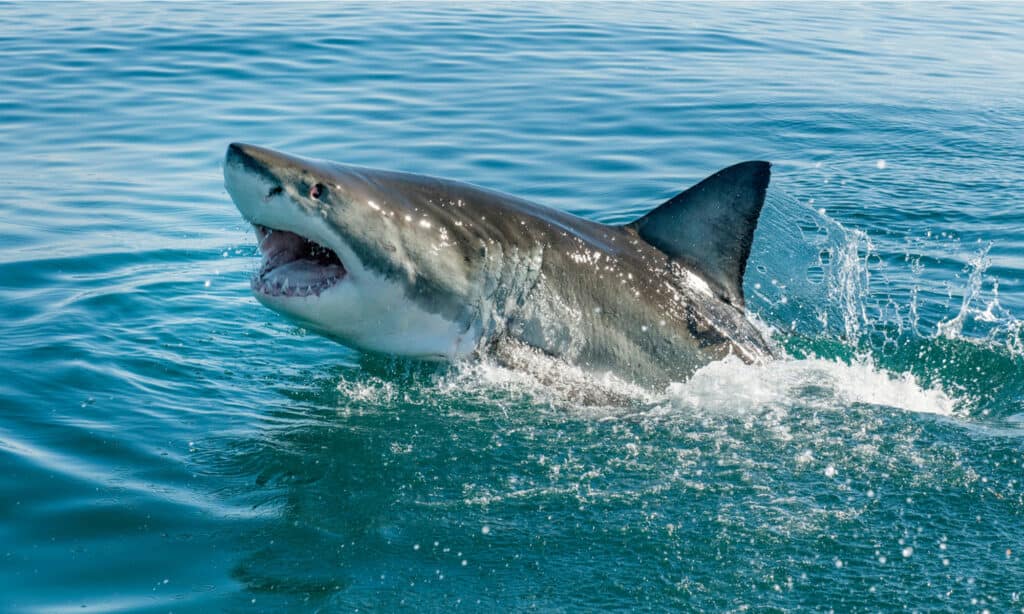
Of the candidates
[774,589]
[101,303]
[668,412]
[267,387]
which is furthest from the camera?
[101,303]

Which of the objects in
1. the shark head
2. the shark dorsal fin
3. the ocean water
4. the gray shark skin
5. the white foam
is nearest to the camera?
the ocean water

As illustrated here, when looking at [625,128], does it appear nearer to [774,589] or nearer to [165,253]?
[165,253]

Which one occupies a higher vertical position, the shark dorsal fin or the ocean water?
the shark dorsal fin

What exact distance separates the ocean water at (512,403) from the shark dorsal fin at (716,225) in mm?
565

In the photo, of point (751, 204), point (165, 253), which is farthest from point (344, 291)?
point (165, 253)

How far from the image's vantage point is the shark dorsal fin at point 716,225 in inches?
230

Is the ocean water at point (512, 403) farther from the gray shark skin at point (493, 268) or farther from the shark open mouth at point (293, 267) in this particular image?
the shark open mouth at point (293, 267)

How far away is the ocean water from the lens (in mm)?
4141

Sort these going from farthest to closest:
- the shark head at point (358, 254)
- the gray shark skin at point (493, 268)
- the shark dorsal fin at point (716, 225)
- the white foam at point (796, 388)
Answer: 1. the shark dorsal fin at point (716, 225)
2. the white foam at point (796, 388)
3. the gray shark skin at point (493, 268)
4. the shark head at point (358, 254)

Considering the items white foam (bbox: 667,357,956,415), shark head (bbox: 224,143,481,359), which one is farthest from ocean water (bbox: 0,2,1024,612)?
shark head (bbox: 224,143,481,359)

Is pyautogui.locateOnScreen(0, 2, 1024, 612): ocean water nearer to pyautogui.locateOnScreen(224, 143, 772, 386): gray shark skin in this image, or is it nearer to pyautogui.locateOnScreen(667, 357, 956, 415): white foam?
pyautogui.locateOnScreen(667, 357, 956, 415): white foam

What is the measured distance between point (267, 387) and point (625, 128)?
876 cm

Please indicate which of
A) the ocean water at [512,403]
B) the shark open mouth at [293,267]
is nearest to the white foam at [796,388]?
the ocean water at [512,403]

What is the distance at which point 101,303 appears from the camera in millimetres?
7406
